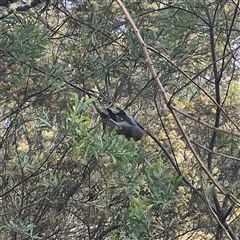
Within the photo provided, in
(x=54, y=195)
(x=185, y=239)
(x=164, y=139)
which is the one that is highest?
(x=164, y=139)

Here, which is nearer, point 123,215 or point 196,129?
point 123,215

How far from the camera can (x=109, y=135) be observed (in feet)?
5.52

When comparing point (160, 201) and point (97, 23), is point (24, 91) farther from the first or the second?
point (160, 201)

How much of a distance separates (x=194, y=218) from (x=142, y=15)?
3.27 feet

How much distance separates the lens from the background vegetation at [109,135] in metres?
1.83

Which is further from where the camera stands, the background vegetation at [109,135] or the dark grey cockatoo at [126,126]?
the background vegetation at [109,135]

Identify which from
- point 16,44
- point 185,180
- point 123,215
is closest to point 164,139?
point 185,180

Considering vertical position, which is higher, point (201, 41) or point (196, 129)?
point (201, 41)

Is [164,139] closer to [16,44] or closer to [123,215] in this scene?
[123,215]

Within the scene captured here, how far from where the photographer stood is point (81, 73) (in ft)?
7.43

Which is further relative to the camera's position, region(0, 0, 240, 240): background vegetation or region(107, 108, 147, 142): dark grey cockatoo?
region(0, 0, 240, 240): background vegetation

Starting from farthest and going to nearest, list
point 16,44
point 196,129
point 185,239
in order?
point 196,129 < point 185,239 < point 16,44

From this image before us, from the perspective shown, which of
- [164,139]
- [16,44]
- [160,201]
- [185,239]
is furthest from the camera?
[164,139]

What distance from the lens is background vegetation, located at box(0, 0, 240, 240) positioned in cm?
183
